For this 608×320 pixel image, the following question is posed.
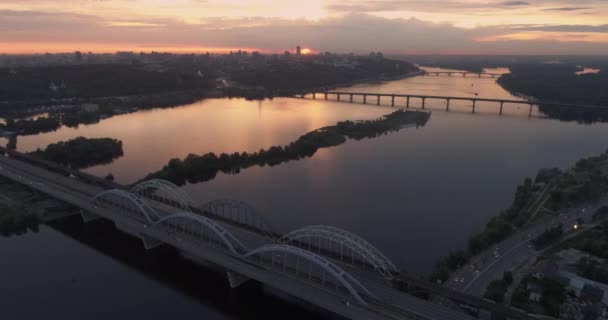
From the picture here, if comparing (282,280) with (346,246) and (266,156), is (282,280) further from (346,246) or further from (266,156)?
(266,156)

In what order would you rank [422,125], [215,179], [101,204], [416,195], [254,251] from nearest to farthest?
[254,251]
[101,204]
[416,195]
[215,179]
[422,125]

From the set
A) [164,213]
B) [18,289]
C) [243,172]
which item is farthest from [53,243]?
[243,172]

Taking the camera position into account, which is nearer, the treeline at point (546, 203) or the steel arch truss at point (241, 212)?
the treeline at point (546, 203)

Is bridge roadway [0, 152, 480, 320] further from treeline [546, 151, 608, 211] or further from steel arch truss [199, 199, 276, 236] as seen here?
treeline [546, 151, 608, 211]

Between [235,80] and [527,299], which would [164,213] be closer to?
[527,299]

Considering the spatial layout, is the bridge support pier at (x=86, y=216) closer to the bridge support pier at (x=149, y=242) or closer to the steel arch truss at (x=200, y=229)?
the bridge support pier at (x=149, y=242)

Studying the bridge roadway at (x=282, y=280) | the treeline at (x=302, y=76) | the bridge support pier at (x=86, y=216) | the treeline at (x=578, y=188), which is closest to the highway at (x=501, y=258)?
the treeline at (x=578, y=188)
